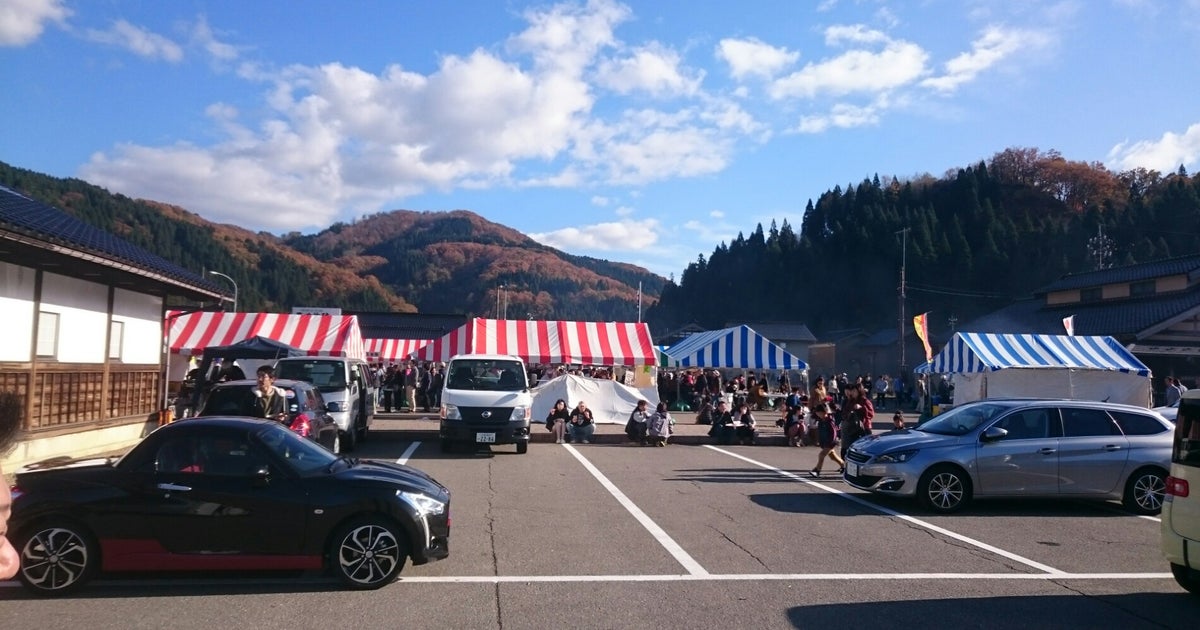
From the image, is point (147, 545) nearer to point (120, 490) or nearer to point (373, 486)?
point (120, 490)

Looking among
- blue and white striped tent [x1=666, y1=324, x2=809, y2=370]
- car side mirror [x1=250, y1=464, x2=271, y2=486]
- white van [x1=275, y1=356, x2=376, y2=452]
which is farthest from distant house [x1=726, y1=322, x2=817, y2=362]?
car side mirror [x1=250, y1=464, x2=271, y2=486]

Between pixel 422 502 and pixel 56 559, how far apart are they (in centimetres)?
282

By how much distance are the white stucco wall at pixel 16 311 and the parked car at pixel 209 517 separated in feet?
22.3

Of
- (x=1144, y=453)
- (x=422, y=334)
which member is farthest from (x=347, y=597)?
(x=422, y=334)

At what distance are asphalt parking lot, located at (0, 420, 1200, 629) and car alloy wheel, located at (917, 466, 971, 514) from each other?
0.29m

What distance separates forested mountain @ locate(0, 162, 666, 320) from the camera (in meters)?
67.9

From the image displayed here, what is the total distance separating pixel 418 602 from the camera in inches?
266

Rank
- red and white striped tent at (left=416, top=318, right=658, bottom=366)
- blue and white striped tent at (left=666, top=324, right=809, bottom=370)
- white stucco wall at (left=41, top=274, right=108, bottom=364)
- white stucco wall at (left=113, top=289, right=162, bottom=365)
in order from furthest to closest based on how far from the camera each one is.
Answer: blue and white striped tent at (left=666, top=324, right=809, bottom=370), red and white striped tent at (left=416, top=318, right=658, bottom=366), white stucco wall at (left=113, top=289, right=162, bottom=365), white stucco wall at (left=41, top=274, right=108, bottom=364)

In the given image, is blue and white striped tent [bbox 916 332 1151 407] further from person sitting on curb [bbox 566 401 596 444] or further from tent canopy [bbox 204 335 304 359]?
tent canopy [bbox 204 335 304 359]

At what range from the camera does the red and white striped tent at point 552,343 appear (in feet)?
88.6

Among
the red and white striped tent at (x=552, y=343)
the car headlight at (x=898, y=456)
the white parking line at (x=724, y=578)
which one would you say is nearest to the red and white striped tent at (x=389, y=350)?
the red and white striped tent at (x=552, y=343)

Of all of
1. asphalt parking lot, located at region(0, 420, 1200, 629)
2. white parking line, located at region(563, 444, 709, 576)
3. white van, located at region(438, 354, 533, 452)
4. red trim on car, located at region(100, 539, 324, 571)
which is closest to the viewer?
asphalt parking lot, located at region(0, 420, 1200, 629)

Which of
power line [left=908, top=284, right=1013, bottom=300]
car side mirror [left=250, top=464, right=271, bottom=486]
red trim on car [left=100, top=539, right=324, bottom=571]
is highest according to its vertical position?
power line [left=908, top=284, right=1013, bottom=300]

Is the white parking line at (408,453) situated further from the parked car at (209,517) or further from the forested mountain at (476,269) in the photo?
the forested mountain at (476,269)
